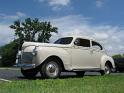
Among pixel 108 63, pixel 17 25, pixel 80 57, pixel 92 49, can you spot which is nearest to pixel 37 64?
pixel 80 57

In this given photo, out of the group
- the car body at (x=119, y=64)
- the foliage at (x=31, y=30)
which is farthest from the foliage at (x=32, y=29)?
the car body at (x=119, y=64)

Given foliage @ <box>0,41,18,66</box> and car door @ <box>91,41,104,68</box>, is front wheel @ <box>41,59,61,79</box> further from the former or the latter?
foliage @ <box>0,41,18,66</box>

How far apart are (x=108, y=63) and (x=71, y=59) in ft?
10.6

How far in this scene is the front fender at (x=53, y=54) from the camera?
1544cm

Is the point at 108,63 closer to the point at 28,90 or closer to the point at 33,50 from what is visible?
the point at 33,50

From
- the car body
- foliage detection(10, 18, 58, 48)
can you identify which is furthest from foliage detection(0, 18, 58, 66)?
the car body

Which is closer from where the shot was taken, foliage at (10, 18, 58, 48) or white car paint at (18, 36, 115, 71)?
white car paint at (18, 36, 115, 71)

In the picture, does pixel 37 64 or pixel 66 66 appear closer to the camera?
pixel 37 64

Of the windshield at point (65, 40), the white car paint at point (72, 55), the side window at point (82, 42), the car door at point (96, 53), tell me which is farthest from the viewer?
the car door at point (96, 53)

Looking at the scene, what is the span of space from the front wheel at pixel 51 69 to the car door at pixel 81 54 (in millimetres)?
1178

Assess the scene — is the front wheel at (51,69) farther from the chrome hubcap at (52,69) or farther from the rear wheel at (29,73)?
the rear wheel at (29,73)

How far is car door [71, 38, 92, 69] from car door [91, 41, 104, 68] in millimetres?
338

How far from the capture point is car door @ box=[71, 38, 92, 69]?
56.0 feet

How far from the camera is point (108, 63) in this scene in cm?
1942
